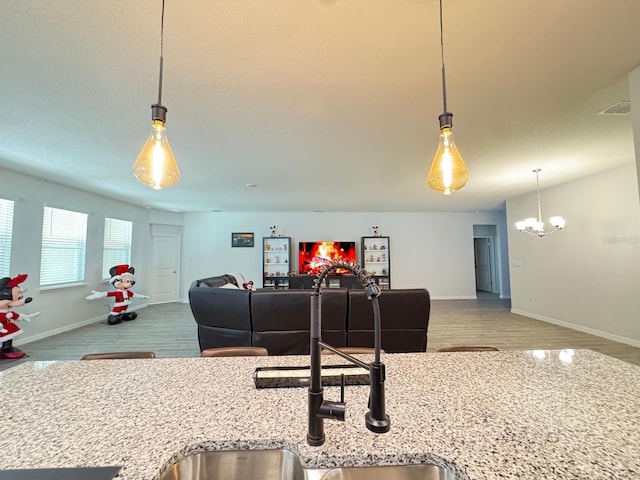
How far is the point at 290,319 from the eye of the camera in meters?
3.11

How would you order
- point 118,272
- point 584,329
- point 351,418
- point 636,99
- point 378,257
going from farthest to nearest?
point 378,257
point 118,272
point 584,329
point 636,99
point 351,418

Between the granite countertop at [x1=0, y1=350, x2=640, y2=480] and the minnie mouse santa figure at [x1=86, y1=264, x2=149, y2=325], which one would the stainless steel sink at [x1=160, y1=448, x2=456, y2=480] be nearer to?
the granite countertop at [x1=0, y1=350, x2=640, y2=480]

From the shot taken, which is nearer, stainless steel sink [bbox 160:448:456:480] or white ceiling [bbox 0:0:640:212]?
stainless steel sink [bbox 160:448:456:480]

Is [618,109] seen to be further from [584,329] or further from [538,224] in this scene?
[584,329]

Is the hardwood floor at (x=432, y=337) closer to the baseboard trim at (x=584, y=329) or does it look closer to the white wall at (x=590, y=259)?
the baseboard trim at (x=584, y=329)

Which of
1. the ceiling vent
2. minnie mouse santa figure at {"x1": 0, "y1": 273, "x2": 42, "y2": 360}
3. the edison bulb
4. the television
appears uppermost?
the ceiling vent

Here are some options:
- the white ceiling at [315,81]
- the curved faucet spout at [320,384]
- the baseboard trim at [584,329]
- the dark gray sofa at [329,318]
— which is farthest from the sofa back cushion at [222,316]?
the baseboard trim at [584,329]

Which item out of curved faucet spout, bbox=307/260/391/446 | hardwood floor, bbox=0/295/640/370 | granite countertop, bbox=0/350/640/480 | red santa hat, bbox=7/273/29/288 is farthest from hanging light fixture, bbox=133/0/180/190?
red santa hat, bbox=7/273/29/288

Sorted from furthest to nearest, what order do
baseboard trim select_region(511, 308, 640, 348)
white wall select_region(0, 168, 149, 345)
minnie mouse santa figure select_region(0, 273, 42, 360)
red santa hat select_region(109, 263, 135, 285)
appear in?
red santa hat select_region(109, 263, 135, 285) → white wall select_region(0, 168, 149, 345) → baseboard trim select_region(511, 308, 640, 348) → minnie mouse santa figure select_region(0, 273, 42, 360)

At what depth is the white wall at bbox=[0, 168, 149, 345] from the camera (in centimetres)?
393

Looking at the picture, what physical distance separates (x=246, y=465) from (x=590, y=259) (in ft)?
19.0

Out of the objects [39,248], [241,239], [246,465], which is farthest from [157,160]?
[241,239]

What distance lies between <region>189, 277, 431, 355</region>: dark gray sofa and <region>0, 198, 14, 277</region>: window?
3.25 meters

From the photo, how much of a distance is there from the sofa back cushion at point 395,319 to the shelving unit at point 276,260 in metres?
4.52
